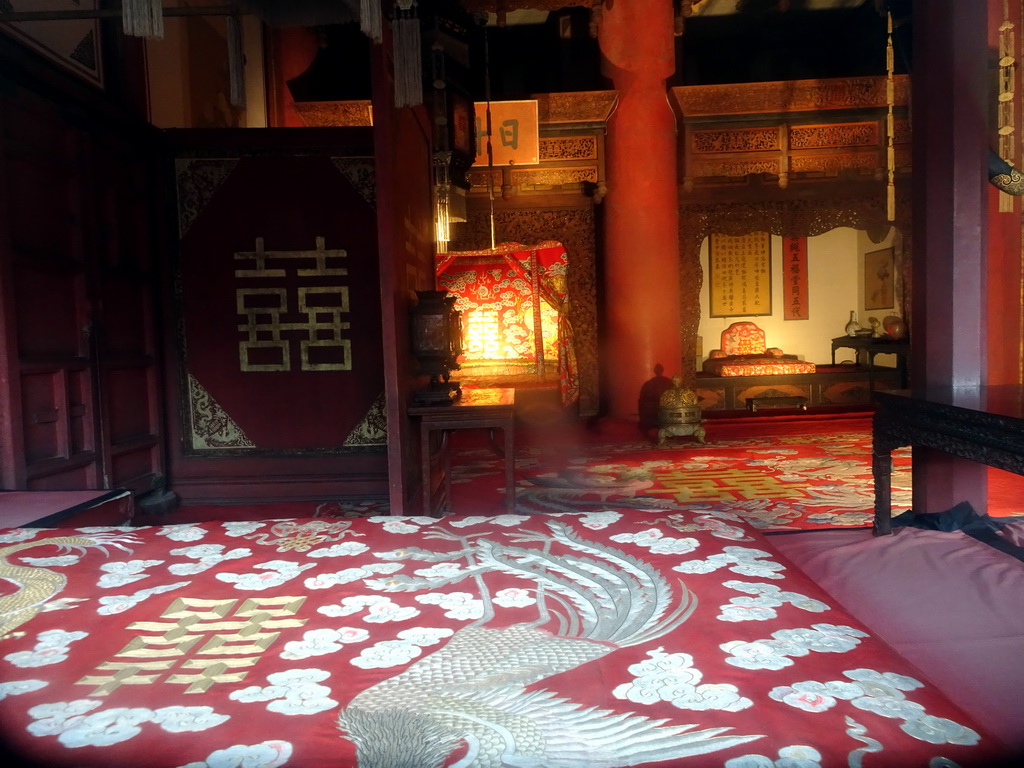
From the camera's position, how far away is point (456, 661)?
0.85m

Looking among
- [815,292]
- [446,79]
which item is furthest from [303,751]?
[815,292]

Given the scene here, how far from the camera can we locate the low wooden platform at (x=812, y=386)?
24.3 feet

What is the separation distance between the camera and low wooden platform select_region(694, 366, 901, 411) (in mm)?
7410

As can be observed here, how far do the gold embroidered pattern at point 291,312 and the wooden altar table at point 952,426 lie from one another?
8.91 feet

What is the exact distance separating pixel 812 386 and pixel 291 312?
228 inches

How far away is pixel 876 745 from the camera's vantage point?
647 mm

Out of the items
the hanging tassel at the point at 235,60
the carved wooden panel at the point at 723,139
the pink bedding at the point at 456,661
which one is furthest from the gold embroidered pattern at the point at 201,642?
the carved wooden panel at the point at 723,139

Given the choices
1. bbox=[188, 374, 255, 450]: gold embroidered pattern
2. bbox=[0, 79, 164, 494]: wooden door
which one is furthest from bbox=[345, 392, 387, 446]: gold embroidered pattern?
bbox=[0, 79, 164, 494]: wooden door

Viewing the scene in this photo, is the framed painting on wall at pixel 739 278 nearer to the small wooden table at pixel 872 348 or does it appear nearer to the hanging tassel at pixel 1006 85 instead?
the small wooden table at pixel 872 348

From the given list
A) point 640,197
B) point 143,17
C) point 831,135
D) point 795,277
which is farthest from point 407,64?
point 795,277

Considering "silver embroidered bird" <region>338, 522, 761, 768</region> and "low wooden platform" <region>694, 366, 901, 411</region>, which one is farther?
"low wooden platform" <region>694, 366, 901, 411</region>

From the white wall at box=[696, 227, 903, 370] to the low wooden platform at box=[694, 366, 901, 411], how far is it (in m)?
1.47

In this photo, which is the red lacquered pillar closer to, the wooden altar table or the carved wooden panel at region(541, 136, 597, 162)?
the carved wooden panel at region(541, 136, 597, 162)

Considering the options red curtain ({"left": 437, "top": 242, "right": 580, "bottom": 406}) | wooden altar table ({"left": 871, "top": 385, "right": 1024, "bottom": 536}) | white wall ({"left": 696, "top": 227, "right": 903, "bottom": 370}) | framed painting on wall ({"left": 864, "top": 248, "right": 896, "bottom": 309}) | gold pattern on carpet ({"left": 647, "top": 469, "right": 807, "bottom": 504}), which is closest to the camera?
wooden altar table ({"left": 871, "top": 385, "right": 1024, "bottom": 536})
